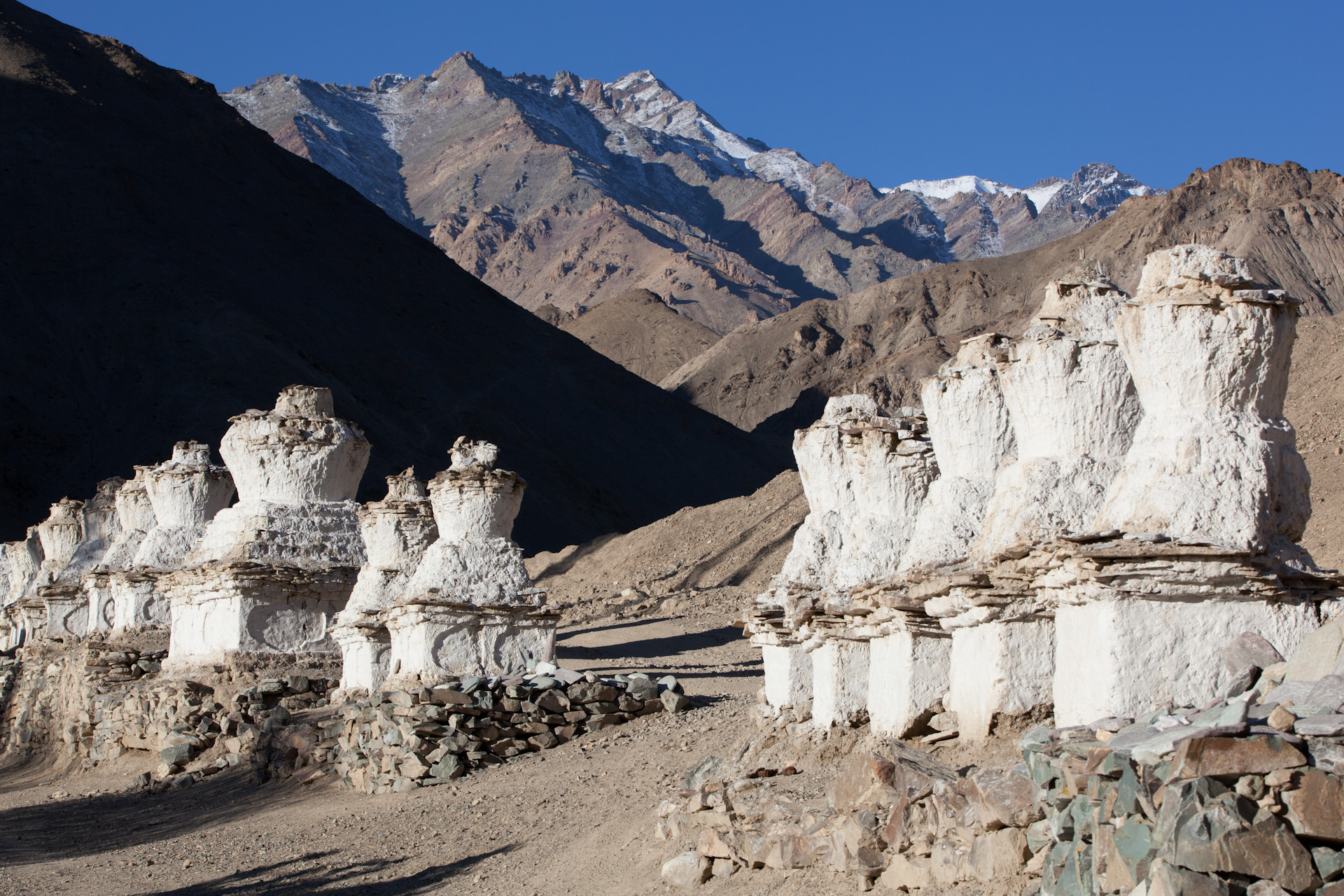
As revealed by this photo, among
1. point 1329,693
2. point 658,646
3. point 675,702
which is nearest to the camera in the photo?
point 1329,693

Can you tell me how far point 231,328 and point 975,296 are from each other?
43093mm

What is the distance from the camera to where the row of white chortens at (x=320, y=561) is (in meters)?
10.9

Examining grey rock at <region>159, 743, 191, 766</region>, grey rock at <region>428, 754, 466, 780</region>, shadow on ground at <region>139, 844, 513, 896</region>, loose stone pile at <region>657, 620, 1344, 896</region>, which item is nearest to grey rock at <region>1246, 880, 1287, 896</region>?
loose stone pile at <region>657, 620, 1344, 896</region>

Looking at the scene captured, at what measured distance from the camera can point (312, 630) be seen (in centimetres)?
1341

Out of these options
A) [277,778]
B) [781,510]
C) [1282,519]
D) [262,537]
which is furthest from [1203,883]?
[781,510]

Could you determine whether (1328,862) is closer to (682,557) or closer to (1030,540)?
(1030,540)

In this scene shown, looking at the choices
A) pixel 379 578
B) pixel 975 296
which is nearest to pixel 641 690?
pixel 379 578

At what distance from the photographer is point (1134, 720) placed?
15.5 feet

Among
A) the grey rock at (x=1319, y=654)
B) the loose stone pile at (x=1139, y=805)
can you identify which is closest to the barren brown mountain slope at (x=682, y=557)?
the loose stone pile at (x=1139, y=805)

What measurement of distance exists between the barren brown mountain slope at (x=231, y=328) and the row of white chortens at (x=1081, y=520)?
39848 millimetres

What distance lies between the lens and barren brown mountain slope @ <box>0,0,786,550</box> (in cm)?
4803

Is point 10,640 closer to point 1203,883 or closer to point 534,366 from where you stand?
point 1203,883

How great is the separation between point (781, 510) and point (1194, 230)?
48.1 metres

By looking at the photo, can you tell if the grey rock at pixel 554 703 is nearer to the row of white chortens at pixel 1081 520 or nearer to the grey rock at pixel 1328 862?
the row of white chortens at pixel 1081 520
